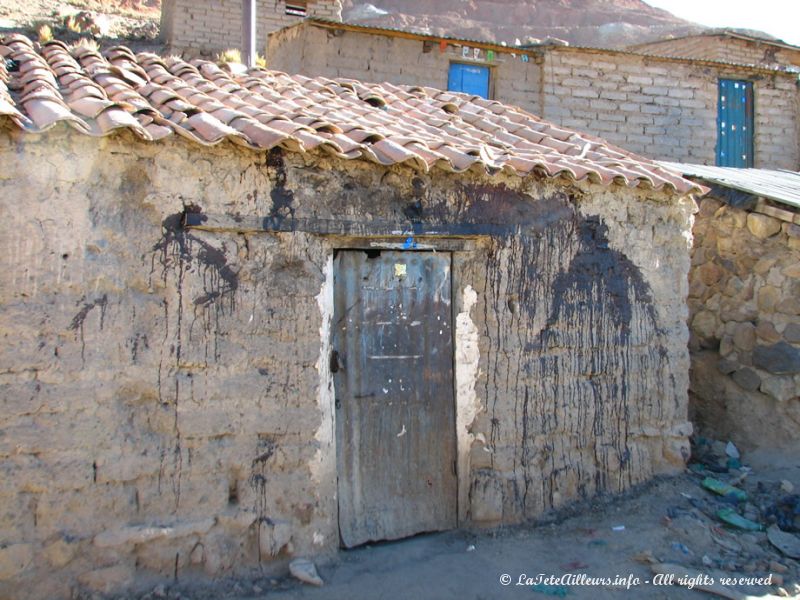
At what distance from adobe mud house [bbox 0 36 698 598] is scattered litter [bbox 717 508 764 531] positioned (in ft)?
1.86

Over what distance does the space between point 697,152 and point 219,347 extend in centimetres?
1055

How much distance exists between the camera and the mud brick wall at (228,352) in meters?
3.85

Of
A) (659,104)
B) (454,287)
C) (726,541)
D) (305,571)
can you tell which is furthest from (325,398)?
(659,104)

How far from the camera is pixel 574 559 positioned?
16.0ft

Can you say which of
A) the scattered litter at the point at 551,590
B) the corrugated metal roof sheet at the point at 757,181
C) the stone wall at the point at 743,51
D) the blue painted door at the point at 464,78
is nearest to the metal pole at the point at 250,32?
the blue painted door at the point at 464,78

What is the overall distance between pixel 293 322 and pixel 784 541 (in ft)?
12.4

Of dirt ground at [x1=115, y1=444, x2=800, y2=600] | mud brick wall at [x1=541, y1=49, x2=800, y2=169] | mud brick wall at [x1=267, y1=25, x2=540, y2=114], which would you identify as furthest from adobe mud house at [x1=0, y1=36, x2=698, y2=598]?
mud brick wall at [x1=541, y1=49, x2=800, y2=169]

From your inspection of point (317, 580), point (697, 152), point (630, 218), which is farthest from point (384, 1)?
point (317, 580)

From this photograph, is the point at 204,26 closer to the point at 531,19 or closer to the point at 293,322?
the point at 293,322

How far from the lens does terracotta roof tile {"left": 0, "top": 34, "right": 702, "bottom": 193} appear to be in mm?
4090

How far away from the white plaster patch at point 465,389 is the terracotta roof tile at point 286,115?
106cm

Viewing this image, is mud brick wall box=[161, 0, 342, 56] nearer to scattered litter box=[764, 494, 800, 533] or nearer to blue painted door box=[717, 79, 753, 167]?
blue painted door box=[717, 79, 753, 167]

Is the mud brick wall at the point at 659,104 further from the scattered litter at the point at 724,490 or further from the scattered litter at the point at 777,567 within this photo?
the scattered litter at the point at 777,567

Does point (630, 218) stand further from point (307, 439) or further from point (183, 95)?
point (183, 95)
